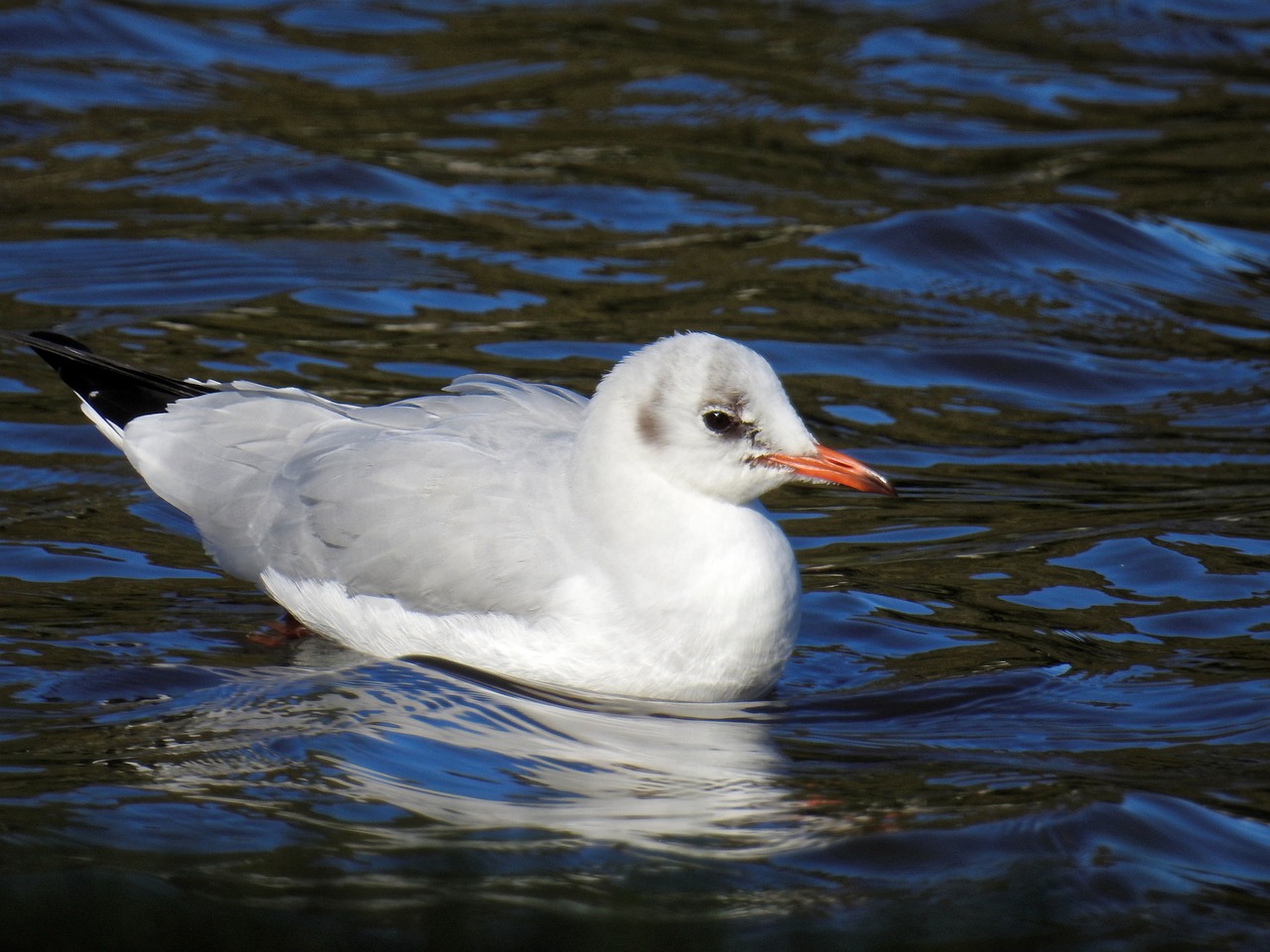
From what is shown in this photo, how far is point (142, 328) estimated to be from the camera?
913 cm

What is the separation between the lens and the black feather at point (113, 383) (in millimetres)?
6797

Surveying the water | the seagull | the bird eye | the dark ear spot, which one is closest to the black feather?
the water

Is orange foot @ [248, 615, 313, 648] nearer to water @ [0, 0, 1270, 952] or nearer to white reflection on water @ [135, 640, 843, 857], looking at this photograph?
water @ [0, 0, 1270, 952]

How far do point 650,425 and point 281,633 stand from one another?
152 centimetres

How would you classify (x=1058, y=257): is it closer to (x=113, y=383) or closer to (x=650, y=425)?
(x=650, y=425)

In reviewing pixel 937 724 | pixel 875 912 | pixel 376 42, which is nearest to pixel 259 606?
pixel 937 724

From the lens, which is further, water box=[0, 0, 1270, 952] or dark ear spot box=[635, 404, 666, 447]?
dark ear spot box=[635, 404, 666, 447]

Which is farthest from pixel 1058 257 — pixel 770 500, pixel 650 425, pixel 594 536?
pixel 594 536

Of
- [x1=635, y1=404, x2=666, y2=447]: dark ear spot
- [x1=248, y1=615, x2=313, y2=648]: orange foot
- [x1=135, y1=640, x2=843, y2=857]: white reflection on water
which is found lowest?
[x1=248, y1=615, x2=313, y2=648]: orange foot

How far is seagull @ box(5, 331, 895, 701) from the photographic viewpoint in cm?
560

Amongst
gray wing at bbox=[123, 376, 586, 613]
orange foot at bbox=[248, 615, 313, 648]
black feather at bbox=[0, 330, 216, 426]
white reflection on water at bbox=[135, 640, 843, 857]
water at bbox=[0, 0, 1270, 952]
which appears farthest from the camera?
black feather at bbox=[0, 330, 216, 426]

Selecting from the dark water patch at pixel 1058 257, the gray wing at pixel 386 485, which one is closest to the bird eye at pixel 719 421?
the gray wing at pixel 386 485

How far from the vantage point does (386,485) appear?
593 cm

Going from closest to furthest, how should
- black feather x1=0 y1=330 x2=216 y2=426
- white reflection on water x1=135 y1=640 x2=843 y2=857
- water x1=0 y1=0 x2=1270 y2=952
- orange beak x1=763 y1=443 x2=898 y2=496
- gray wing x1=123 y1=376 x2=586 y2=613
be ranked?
water x1=0 y1=0 x2=1270 y2=952 → white reflection on water x1=135 y1=640 x2=843 y2=857 → orange beak x1=763 y1=443 x2=898 y2=496 → gray wing x1=123 y1=376 x2=586 y2=613 → black feather x1=0 y1=330 x2=216 y2=426
